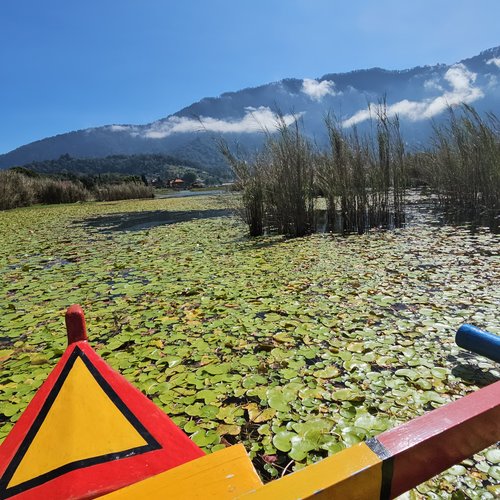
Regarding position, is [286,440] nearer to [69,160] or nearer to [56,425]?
[56,425]

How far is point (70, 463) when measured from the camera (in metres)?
1.02

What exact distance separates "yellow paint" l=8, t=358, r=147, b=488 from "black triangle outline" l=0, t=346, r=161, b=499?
0.01 m

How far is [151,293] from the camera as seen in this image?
3867 millimetres

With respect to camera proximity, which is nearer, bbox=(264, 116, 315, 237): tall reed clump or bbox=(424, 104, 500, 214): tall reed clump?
bbox=(264, 116, 315, 237): tall reed clump

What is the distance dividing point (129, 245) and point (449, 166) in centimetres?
716

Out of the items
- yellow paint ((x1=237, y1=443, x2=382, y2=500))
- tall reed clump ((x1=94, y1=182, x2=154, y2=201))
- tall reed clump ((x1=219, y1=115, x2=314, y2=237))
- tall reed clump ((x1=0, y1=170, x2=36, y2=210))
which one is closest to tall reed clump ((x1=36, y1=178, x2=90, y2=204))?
tall reed clump ((x1=0, y1=170, x2=36, y2=210))

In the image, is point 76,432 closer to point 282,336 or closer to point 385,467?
point 385,467

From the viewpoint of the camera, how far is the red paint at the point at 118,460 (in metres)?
0.94

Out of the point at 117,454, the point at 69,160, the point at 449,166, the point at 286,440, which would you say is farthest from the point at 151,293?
the point at 69,160

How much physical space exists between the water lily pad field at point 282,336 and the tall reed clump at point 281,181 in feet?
4.54

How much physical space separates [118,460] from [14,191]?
1994cm

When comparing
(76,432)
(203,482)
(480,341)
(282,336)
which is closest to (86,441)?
(76,432)

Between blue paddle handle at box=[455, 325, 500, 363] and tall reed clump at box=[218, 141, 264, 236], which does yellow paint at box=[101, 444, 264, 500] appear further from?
tall reed clump at box=[218, 141, 264, 236]

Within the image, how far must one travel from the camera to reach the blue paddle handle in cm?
177
